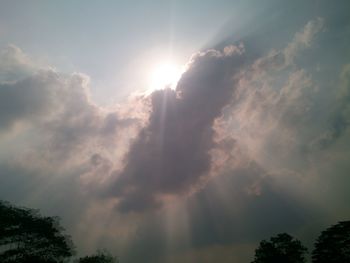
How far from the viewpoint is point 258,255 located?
6341 centimetres

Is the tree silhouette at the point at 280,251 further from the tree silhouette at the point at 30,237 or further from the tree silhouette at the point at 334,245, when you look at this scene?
the tree silhouette at the point at 30,237

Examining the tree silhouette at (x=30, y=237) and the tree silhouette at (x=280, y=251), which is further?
the tree silhouette at (x=280, y=251)

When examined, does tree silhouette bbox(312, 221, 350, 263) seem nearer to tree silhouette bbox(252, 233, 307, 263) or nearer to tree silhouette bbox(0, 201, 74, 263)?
tree silhouette bbox(252, 233, 307, 263)

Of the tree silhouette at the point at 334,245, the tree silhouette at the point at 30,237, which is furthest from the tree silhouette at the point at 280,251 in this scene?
the tree silhouette at the point at 30,237

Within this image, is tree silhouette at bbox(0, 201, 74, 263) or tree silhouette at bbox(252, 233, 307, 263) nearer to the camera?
tree silhouette at bbox(0, 201, 74, 263)

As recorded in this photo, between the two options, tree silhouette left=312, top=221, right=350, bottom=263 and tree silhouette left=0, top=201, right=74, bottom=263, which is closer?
tree silhouette left=0, top=201, right=74, bottom=263

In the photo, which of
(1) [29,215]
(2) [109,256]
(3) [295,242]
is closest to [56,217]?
(1) [29,215]

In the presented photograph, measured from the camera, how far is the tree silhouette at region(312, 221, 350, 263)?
5462cm

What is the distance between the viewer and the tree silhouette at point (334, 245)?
179ft

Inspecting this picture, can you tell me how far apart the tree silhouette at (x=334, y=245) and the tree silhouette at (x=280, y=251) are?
172 inches

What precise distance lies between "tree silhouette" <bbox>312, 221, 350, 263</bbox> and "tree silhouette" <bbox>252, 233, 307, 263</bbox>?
4.37 metres

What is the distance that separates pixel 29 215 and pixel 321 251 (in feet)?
161

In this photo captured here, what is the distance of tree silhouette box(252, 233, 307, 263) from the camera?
2402 inches

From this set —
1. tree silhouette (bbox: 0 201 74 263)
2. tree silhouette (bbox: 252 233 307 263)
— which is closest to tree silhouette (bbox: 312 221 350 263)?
tree silhouette (bbox: 252 233 307 263)
